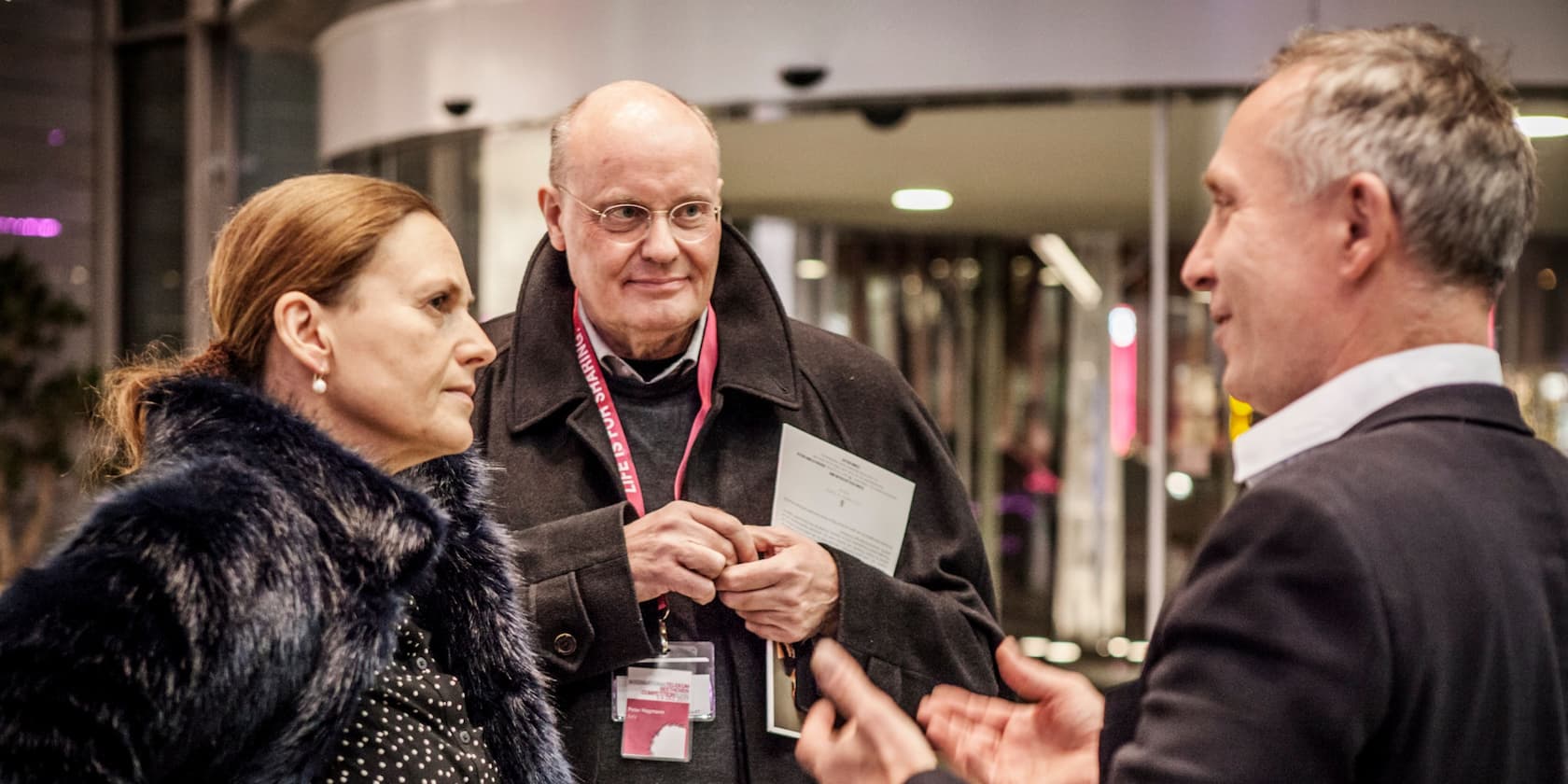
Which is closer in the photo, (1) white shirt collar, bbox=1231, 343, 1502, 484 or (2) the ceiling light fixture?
(1) white shirt collar, bbox=1231, 343, 1502, 484

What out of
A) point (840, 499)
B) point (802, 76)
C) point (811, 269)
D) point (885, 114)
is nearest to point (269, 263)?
point (840, 499)

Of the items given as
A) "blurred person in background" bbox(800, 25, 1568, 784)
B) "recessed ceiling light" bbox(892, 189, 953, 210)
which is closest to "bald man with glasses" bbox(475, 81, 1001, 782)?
"blurred person in background" bbox(800, 25, 1568, 784)

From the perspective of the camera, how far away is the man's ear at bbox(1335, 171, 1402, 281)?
1.09 metres

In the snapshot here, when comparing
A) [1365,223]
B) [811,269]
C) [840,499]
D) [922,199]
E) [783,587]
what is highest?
[922,199]

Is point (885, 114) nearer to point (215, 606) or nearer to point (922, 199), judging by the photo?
point (922, 199)

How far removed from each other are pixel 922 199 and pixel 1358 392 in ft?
19.9

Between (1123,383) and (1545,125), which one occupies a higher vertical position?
(1545,125)

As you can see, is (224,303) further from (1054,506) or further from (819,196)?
(1054,506)

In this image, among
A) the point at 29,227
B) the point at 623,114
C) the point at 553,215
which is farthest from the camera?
the point at 29,227

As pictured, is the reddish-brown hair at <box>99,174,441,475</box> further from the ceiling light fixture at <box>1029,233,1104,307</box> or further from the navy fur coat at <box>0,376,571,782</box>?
the ceiling light fixture at <box>1029,233,1104,307</box>

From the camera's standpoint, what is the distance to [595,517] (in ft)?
6.45

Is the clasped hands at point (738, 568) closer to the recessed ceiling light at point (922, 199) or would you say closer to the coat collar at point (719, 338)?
the coat collar at point (719, 338)

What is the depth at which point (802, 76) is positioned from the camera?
5023 millimetres

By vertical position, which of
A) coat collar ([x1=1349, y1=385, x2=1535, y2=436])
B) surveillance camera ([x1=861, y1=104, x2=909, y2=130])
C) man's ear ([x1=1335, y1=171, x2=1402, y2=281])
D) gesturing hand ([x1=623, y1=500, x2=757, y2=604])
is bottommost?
gesturing hand ([x1=623, y1=500, x2=757, y2=604])
